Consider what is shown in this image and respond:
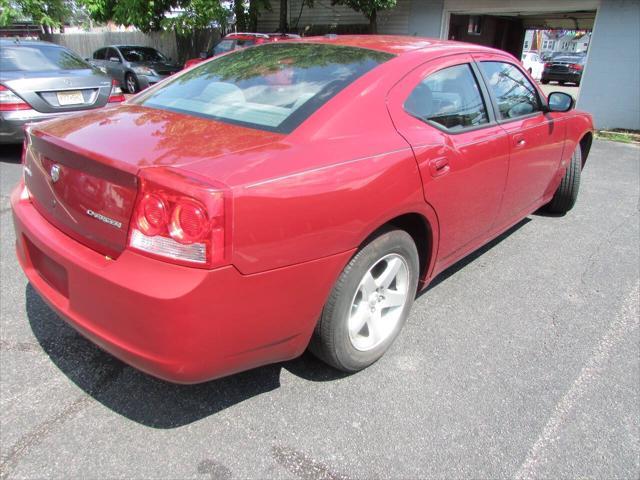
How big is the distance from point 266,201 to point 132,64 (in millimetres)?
14934

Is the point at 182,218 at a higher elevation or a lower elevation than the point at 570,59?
lower

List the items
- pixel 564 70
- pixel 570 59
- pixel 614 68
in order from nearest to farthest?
1. pixel 614 68
2. pixel 564 70
3. pixel 570 59

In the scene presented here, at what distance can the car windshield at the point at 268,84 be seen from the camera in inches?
91.7

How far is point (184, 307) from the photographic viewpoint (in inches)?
66.9

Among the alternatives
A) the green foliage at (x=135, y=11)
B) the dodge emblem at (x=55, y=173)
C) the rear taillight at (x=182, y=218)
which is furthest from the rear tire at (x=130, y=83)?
the rear taillight at (x=182, y=218)

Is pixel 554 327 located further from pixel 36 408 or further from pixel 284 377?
pixel 36 408

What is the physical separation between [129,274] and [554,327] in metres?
2.49

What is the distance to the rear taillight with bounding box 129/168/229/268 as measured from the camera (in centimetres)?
169

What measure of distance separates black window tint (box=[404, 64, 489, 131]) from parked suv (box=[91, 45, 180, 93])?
12742 mm

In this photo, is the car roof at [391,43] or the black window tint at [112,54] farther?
the black window tint at [112,54]

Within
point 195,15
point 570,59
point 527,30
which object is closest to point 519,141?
point 195,15

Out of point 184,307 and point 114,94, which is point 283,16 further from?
point 184,307

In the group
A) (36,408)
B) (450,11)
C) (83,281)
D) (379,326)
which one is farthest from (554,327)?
(450,11)

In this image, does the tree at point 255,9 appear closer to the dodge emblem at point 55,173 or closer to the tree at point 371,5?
the tree at point 371,5
